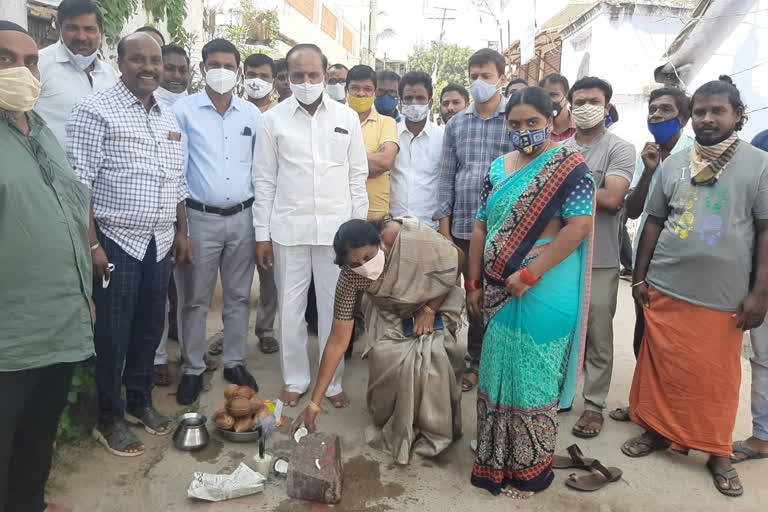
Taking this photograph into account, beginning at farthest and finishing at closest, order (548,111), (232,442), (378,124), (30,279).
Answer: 1. (378,124)
2. (232,442)
3. (548,111)
4. (30,279)

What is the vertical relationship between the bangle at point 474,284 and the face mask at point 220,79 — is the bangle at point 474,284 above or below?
below

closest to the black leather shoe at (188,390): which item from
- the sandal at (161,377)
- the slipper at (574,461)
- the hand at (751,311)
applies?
the sandal at (161,377)

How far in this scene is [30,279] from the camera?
199 cm

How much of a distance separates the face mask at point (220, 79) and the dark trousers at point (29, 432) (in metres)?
2.08

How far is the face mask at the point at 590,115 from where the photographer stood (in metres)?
3.47

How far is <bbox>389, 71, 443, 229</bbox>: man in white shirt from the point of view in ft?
14.2

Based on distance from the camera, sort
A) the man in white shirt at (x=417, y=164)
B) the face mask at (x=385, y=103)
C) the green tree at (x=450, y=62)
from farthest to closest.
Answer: the green tree at (x=450, y=62)
the face mask at (x=385, y=103)
the man in white shirt at (x=417, y=164)

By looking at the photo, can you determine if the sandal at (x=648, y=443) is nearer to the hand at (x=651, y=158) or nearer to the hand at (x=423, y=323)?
the hand at (x=423, y=323)

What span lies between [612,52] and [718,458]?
8.95 m

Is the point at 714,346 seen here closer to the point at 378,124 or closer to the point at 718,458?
the point at 718,458

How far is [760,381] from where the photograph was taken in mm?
3238

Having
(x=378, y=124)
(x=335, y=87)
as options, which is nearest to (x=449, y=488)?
(x=378, y=124)

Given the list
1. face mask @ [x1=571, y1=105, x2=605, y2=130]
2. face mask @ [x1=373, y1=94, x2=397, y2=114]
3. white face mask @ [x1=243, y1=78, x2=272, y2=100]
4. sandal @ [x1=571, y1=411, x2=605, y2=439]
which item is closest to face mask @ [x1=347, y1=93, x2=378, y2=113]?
face mask @ [x1=373, y1=94, x2=397, y2=114]

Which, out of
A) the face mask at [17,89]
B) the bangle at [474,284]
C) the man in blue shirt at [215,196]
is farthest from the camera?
the man in blue shirt at [215,196]
